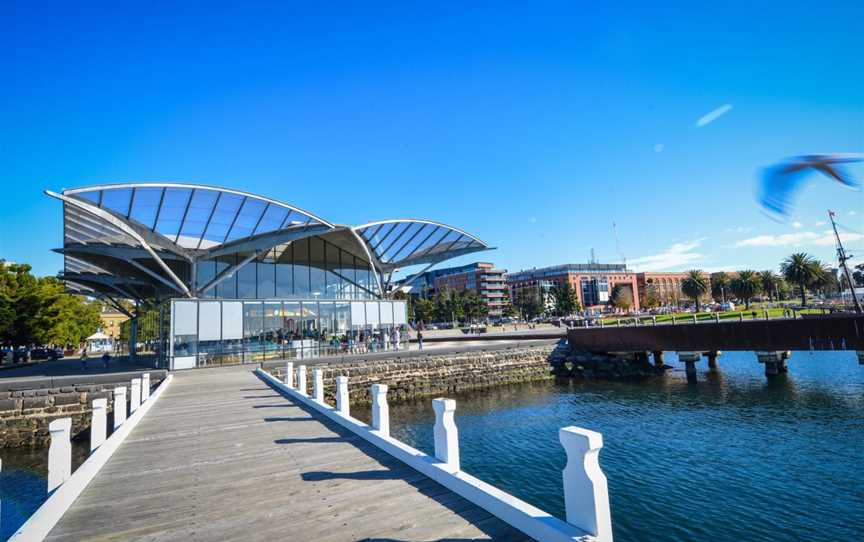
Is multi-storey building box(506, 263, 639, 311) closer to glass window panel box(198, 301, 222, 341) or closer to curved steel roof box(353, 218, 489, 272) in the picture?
curved steel roof box(353, 218, 489, 272)

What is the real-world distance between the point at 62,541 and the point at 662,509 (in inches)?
420

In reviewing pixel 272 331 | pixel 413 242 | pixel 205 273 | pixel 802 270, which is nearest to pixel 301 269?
pixel 205 273

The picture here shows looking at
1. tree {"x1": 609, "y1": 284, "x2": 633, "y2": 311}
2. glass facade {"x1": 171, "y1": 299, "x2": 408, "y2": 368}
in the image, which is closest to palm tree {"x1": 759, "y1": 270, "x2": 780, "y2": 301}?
tree {"x1": 609, "y1": 284, "x2": 633, "y2": 311}

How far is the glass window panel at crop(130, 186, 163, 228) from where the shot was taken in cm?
2533

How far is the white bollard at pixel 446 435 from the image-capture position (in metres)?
5.75

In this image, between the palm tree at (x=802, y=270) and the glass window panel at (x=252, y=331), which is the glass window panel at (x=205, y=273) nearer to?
the glass window panel at (x=252, y=331)

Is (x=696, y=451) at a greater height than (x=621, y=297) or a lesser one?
lesser

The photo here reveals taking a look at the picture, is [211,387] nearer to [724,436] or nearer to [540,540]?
[540,540]

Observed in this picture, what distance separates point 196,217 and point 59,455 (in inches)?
986

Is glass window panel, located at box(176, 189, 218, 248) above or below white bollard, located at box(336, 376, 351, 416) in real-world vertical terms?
above

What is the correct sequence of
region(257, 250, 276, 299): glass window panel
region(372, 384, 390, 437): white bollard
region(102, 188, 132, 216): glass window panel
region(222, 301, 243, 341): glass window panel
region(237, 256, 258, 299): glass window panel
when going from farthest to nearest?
region(257, 250, 276, 299): glass window panel
region(237, 256, 258, 299): glass window panel
region(222, 301, 243, 341): glass window panel
region(102, 188, 132, 216): glass window panel
region(372, 384, 390, 437): white bollard

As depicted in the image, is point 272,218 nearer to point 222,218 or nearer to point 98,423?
point 222,218

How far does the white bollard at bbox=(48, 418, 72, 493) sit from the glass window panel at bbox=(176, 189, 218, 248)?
Answer: 2303cm

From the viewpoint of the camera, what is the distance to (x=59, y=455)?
6.18 meters
